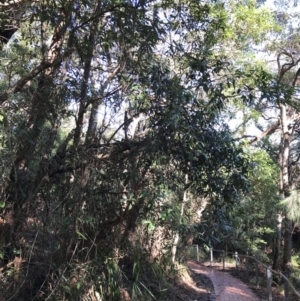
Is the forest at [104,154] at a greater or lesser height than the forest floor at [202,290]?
greater

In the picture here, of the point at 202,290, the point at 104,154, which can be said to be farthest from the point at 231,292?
the point at 104,154

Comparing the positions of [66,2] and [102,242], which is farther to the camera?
[102,242]

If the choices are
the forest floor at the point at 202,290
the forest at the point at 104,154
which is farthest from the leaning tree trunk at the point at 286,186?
the forest at the point at 104,154

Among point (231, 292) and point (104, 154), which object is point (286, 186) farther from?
point (104, 154)

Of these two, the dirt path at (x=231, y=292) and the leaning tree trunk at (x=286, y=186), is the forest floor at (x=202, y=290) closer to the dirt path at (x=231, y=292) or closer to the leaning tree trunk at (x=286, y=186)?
the dirt path at (x=231, y=292)

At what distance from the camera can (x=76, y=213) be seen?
468 cm

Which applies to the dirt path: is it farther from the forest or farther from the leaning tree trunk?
the forest

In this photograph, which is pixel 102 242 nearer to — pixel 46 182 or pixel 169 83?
pixel 46 182

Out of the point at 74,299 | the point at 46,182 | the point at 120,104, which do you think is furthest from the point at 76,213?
the point at 120,104

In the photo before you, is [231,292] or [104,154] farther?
[231,292]

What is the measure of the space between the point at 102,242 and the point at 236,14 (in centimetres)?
769

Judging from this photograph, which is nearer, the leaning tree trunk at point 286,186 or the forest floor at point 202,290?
the forest floor at point 202,290

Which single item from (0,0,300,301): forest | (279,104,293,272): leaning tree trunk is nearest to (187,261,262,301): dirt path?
(279,104,293,272): leaning tree trunk

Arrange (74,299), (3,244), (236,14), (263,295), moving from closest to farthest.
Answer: (74,299), (3,244), (236,14), (263,295)
